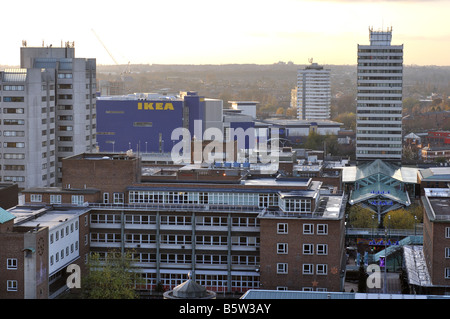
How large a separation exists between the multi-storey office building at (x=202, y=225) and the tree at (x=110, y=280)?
83.0 inches

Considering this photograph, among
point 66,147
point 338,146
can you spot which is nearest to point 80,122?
point 66,147

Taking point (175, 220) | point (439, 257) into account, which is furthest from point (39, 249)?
point (439, 257)

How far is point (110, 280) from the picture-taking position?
49.4 meters

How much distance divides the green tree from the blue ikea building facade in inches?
1825

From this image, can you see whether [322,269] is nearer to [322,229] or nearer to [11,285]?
[322,229]

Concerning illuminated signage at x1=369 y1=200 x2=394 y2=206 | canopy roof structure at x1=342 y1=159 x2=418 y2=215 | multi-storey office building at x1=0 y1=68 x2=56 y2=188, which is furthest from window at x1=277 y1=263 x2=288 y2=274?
illuminated signage at x1=369 y1=200 x2=394 y2=206

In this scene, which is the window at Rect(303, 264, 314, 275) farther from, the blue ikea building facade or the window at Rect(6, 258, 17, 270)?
the blue ikea building facade

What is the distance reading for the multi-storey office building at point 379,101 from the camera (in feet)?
414

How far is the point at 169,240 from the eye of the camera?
186 ft

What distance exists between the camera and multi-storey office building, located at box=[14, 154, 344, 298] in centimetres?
5347

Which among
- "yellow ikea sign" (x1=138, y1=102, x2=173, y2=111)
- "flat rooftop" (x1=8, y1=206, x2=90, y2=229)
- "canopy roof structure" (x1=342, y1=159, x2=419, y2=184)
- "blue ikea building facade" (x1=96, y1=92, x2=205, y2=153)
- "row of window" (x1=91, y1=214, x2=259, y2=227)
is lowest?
"canopy roof structure" (x1=342, y1=159, x2=419, y2=184)

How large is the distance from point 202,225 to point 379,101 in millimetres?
75736

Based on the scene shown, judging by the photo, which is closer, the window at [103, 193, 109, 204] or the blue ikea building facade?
the window at [103, 193, 109, 204]

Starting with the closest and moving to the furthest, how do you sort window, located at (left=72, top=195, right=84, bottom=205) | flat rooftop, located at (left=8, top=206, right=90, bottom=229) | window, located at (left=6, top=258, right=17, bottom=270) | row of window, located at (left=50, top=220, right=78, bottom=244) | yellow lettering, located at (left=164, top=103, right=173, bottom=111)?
window, located at (left=6, top=258, right=17, bottom=270), row of window, located at (left=50, top=220, right=78, bottom=244), flat rooftop, located at (left=8, top=206, right=90, bottom=229), window, located at (left=72, top=195, right=84, bottom=205), yellow lettering, located at (left=164, top=103, right=173, bottom=111)
